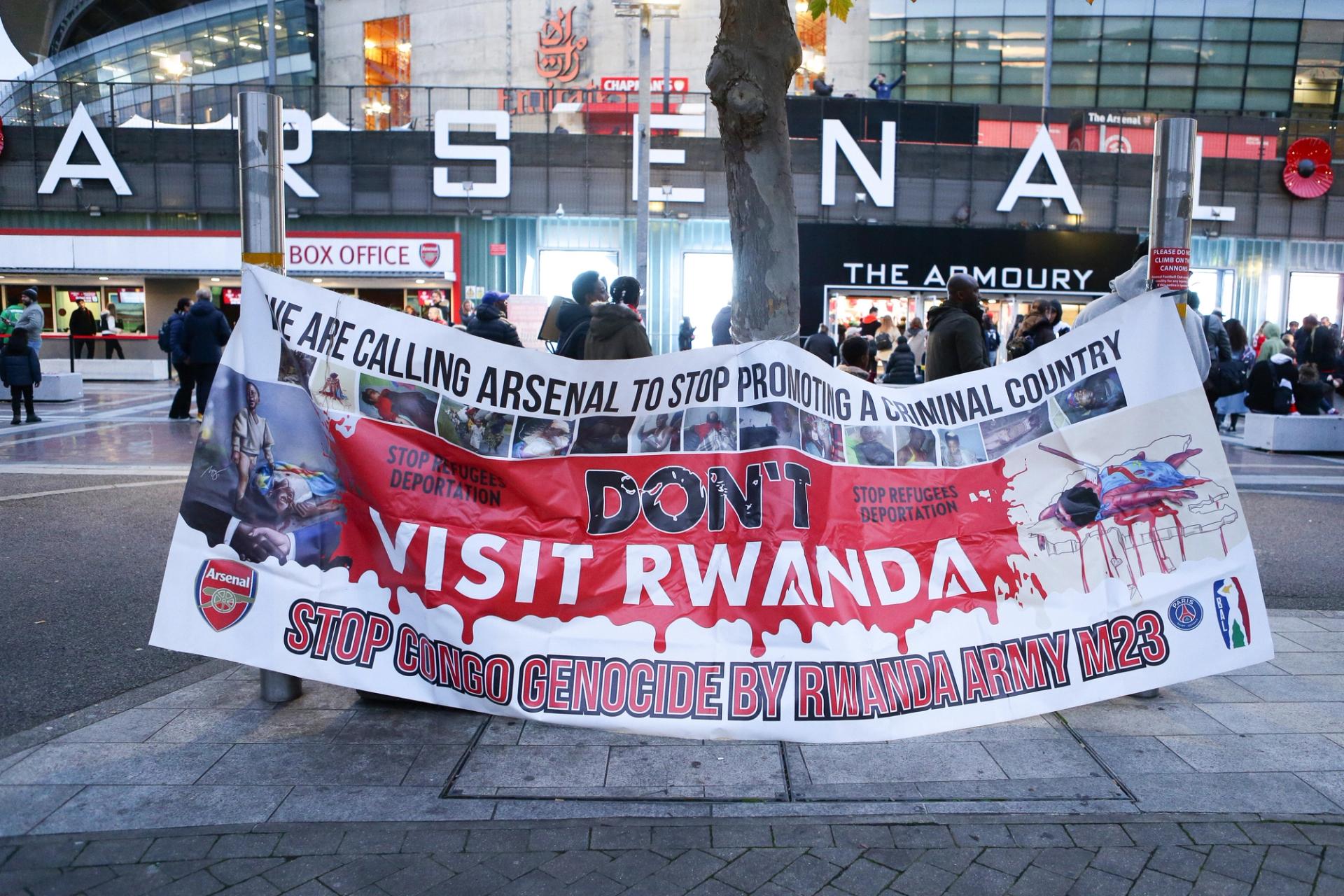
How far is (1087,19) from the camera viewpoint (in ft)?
126

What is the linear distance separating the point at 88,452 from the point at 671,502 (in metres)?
10.8

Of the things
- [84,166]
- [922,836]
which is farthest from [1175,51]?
[922,836]

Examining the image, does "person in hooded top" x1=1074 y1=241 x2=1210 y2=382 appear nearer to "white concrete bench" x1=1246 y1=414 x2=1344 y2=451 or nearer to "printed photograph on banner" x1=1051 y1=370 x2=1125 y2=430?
"printed photograph on banner" x1=1051 y1=370 x2=1125 y2=430

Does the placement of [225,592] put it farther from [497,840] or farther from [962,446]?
[962,446]

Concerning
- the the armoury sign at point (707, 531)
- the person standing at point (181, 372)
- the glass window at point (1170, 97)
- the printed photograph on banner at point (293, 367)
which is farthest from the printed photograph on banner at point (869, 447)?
the glass window at point (1170, 97)

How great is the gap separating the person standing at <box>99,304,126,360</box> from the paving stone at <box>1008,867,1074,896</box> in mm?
27658

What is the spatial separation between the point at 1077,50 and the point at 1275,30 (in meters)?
7.12

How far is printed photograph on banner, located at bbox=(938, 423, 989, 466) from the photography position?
4832 millimetres

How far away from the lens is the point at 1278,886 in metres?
3.29

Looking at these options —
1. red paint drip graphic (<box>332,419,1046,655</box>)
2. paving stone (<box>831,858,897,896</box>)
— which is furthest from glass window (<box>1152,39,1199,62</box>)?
paving stone (<box>831,858,897,896</box>)

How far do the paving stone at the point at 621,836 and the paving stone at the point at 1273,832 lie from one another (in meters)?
2.08

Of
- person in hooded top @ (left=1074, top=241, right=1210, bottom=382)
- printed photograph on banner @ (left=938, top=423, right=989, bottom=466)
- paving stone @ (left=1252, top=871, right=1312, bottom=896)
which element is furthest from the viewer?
person in hooded top @ (left=1074, top=241, right=1210, bottom=382)

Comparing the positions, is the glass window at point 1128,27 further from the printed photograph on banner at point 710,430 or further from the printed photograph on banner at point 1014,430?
the printed photograph on banner at point 710,430

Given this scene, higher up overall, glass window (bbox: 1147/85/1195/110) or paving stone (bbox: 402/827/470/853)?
glass window (bbox: 1147/85/1195/110)
